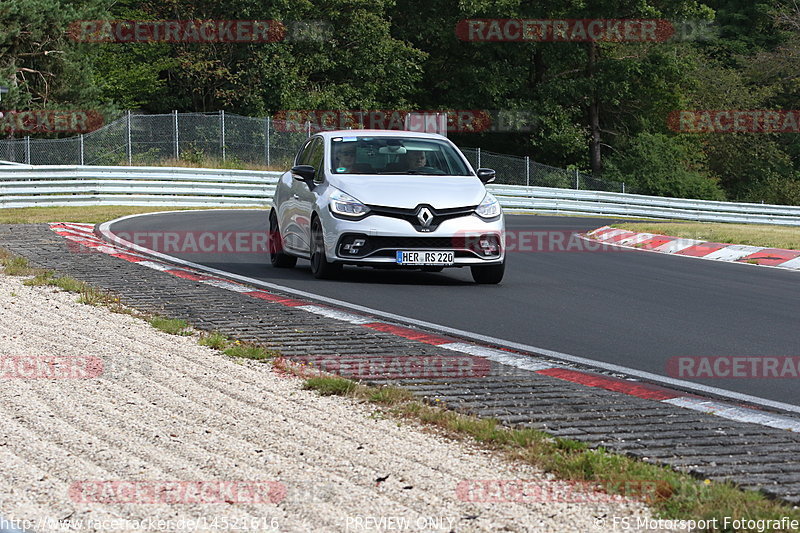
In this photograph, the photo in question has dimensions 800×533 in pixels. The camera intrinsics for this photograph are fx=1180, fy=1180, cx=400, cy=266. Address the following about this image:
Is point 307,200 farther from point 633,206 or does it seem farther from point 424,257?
point 633,206

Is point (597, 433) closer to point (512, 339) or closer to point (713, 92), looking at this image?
point (512, 339)

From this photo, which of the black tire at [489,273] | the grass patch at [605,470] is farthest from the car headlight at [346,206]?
the grass patch at [605,470]

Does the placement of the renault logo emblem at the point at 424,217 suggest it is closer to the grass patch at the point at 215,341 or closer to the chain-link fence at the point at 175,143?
the grass patch at the point at 215,341

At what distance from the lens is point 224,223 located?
22.6 m

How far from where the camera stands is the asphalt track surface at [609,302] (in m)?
8.68

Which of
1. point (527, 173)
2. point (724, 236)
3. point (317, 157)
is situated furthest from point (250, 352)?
point (527, 173)

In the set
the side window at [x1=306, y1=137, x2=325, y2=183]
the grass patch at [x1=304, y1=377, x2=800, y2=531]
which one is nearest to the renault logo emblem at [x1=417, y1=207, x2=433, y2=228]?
the side window at [x1=306, y1=137, x2=325, y2=183]

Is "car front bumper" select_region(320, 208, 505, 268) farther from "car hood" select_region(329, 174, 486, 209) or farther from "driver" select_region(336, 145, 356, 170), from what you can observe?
"driver" select_region(336, 145, 356, 170)

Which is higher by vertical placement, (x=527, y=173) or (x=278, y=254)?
(x=527, y=173)

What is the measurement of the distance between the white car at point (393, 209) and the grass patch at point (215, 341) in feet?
12.3

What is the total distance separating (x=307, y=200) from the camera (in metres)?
13.3

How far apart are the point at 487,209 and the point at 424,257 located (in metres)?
0.95

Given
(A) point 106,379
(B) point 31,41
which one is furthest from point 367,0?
(A) point 106,379

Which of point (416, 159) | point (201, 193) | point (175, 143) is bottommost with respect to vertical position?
point (201, 193)
